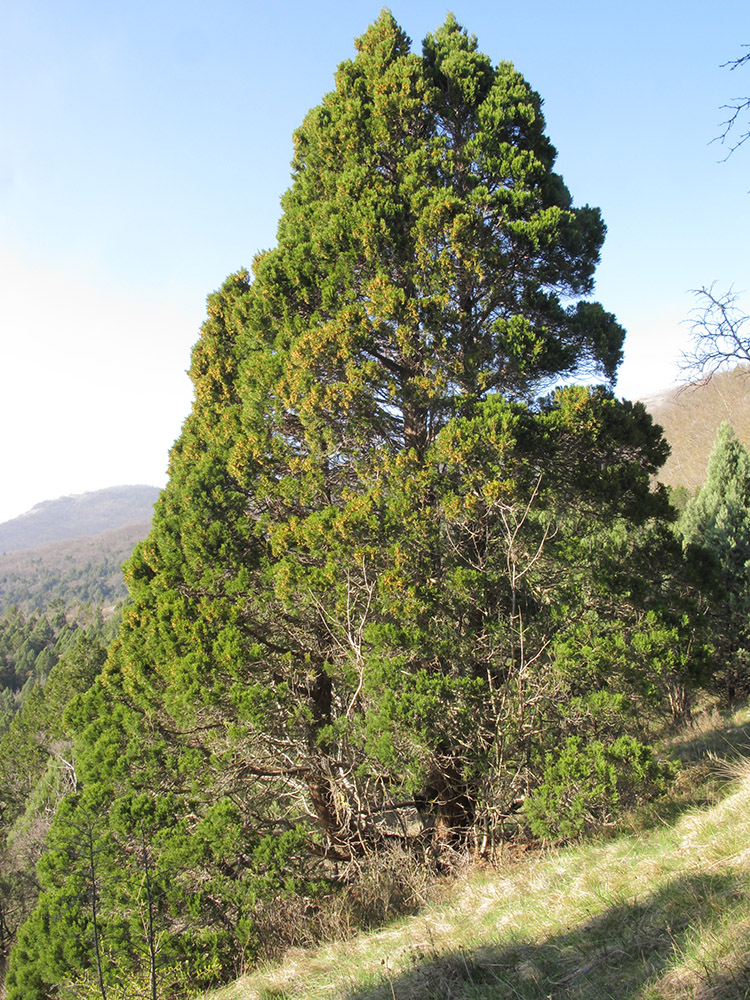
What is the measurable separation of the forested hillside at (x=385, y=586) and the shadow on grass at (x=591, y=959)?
6.43 feet

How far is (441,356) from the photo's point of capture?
664 cm

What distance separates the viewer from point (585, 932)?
3.18 metres

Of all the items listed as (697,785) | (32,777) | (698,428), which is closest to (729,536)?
(697,785)

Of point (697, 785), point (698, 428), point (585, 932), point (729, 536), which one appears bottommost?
point (697, 785)

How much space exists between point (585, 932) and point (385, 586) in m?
3.10

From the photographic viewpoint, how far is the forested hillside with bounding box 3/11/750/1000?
5.43 metres

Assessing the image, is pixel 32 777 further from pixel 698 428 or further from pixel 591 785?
pixel 698 428

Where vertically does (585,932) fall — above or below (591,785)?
above

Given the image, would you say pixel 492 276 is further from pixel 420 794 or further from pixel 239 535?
pixel 420 794

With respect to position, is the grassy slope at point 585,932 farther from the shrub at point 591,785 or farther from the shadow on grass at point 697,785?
the shrub at point 591,785

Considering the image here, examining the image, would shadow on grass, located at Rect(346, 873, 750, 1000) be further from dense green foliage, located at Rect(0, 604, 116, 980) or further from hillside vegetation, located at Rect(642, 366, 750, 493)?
hillside vegetation, located at Rect(642, 366, 750, 493)

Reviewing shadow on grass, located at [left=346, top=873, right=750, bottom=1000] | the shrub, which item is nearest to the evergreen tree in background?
the shrub

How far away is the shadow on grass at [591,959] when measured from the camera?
2.64 metres

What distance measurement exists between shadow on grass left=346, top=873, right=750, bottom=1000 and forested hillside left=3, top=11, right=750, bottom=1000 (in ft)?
6.43
